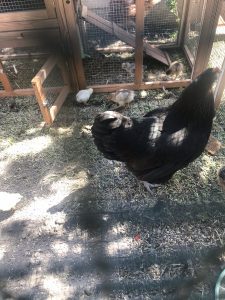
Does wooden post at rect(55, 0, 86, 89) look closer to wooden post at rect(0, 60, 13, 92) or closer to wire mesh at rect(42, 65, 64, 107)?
wire mesh at rect(42, 65, 64, 107)

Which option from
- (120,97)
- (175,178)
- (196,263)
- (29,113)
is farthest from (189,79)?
(196,263)

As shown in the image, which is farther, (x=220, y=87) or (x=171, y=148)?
(x=220, y=87)

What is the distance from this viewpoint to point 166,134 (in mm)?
2744

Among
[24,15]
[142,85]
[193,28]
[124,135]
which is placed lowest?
[142,85]

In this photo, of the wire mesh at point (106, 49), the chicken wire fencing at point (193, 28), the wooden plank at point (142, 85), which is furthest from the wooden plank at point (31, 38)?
the chicken wire fencing at point (193, 28)

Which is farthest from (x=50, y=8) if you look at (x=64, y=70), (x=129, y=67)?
(x=129, y=67)

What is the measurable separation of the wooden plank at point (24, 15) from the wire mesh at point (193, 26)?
245cm

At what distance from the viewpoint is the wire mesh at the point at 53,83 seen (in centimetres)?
421

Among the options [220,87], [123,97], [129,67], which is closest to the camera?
[220,87]

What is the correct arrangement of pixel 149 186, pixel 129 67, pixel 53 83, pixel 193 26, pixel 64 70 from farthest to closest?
1. pixel 193 26
2. pixel 129 67
3. pixel 53 83
4. pixel 64 70
5. pixel 149 186

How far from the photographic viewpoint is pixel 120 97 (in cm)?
416

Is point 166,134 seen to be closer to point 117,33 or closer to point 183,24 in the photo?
point 117,33

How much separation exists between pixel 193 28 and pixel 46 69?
2.92 m

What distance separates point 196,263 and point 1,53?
4929 millimetres
